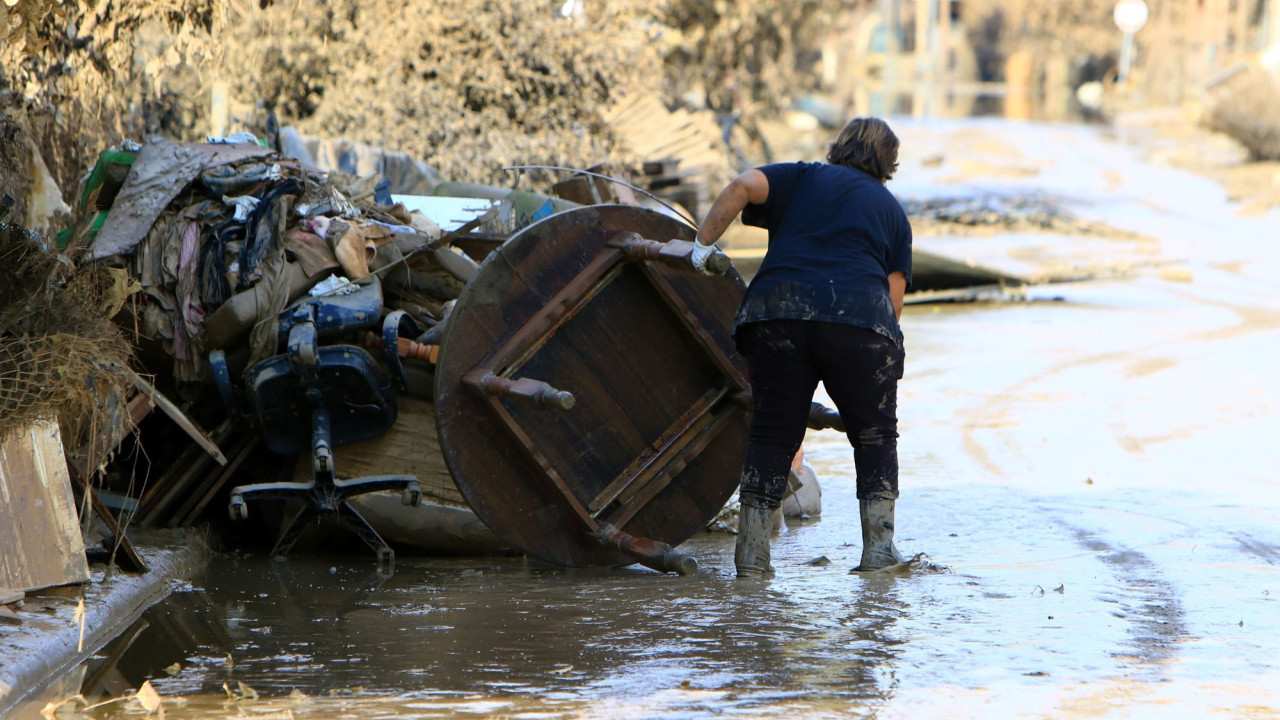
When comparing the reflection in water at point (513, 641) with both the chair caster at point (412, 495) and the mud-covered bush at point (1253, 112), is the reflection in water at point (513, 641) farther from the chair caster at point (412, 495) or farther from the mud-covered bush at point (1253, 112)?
the mud-covered bush at point (1253, 112)

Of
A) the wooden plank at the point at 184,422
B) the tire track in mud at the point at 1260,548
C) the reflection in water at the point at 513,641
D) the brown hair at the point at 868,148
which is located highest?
the brown hair at the point at 868,148

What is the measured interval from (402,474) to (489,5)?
8.84 metres

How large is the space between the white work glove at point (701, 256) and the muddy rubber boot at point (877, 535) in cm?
106

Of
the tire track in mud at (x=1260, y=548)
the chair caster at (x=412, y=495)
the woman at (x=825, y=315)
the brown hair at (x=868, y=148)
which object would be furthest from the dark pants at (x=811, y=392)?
the tire track in mud at (x=1260, y=548)

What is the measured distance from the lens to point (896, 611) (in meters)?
4.50

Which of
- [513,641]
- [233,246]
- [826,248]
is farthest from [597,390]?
[233,246]

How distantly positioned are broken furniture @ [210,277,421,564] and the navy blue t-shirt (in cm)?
149

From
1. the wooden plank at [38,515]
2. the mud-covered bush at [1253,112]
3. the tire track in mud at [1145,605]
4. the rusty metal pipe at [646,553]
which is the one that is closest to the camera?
the tire track in mud at [1145,605]

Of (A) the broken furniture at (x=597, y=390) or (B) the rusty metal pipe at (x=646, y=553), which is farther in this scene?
(B) the rusty metal pipe at (x=646, y=553)

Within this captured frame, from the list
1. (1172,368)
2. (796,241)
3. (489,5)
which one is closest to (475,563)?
(796,241)

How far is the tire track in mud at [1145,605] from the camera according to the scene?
13.2ft

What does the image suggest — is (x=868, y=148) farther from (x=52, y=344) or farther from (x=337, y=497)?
(x=52, y=344)

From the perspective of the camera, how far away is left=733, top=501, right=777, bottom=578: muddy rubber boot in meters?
5.10

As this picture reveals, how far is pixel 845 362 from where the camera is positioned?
496 centimetres
